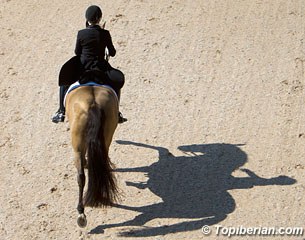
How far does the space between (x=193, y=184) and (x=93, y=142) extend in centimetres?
168

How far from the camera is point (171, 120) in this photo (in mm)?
9875

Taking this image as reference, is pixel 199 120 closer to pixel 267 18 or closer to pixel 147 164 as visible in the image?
pixel 147 164

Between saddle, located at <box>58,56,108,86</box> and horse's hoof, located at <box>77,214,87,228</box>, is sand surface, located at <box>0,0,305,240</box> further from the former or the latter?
saddle, located at <box>58,56,108,86</box>

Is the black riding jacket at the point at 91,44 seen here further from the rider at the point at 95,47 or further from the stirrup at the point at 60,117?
the stirrup at the point at 60,117

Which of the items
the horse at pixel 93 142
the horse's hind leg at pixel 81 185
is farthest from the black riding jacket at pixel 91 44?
the horse's hind leg at pixel 81 185

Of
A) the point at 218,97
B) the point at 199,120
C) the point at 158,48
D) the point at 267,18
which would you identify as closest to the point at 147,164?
the point at 199,120

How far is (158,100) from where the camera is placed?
10.3 meters

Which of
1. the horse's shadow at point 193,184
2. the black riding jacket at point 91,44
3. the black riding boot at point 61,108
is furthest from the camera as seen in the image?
the black riding boot at point 61,108

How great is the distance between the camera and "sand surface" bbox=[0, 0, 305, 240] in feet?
26.9

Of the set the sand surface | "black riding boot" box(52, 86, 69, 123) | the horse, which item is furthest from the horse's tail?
"black riding boot" box(52, 86, 69, 123)

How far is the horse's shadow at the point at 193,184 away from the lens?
807cm

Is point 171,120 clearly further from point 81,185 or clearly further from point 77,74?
point 81,185

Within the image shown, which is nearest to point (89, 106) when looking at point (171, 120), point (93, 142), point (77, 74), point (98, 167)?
point (93, 142)

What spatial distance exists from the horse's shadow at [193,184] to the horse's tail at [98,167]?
0.37m
